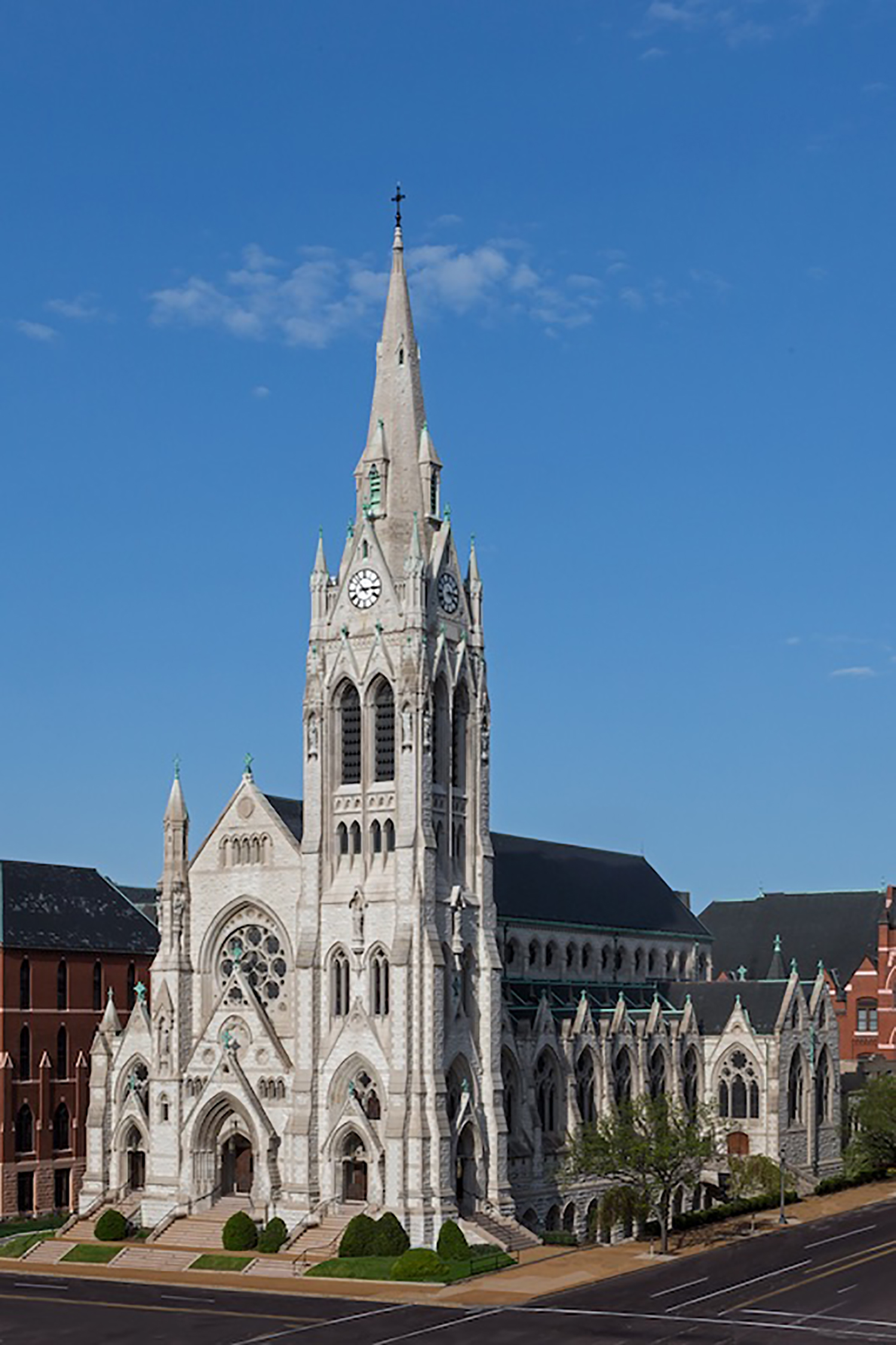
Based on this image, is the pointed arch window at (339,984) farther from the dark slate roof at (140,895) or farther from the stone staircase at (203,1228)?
the dark slate roof at (140,895)

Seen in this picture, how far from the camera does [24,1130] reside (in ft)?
331

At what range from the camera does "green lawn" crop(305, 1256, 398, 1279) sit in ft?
253

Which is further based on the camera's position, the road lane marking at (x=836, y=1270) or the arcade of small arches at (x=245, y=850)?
the arcade of small arches at (x=245, y=850)

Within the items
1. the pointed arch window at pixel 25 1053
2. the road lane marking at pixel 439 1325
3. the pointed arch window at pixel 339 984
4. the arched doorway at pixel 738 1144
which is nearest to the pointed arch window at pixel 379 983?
the pointed arch window at pixel 339 984

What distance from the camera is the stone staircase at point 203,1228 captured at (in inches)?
3356

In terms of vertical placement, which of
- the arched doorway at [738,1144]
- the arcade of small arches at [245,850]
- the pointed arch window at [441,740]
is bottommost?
the arched doorway at [738,1144]

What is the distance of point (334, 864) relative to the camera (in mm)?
89812

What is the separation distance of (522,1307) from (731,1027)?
136 ft

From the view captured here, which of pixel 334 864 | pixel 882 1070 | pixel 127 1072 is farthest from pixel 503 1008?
pixel 882 1070

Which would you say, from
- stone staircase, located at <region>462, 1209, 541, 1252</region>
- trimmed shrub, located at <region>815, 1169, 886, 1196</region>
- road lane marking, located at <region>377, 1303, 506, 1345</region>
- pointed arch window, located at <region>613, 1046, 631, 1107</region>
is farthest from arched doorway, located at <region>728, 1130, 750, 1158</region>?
road lane marking, located at <region>377, 1303, 506, 1345</region>

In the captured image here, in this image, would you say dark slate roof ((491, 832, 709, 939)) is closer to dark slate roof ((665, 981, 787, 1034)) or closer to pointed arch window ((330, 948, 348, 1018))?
dark slate roof ((665, 981, 787, 1034))

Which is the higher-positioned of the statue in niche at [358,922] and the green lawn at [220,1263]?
the statue in niche at [358,922]

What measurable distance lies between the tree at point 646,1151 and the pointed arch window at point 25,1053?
3053 cm

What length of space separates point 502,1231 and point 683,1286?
43.6ft
